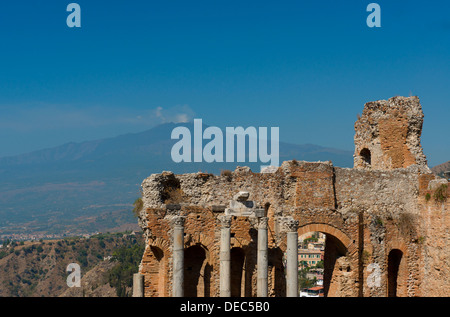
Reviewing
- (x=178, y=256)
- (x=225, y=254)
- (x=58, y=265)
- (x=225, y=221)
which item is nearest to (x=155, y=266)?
(x=178, y=256)

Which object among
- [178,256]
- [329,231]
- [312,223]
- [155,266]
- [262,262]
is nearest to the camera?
[178,256]

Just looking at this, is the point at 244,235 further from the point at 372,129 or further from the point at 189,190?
the point at 372,129

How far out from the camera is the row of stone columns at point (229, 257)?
22.3 m

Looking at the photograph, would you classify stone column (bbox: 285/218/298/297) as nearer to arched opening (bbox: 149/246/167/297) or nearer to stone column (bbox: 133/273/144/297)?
arched opening (bbox: 149/246/167/297)

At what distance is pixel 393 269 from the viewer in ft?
92.8

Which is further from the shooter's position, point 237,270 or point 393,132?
point 393,132

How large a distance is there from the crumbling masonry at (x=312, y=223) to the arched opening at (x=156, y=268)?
0.04 m

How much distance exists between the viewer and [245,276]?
2452 centimetres

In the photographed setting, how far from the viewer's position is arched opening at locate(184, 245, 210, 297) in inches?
970

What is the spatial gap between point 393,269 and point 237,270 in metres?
7.60

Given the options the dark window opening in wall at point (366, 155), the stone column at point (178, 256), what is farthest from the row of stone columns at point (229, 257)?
the dark window opening in wall at point (366, 155)

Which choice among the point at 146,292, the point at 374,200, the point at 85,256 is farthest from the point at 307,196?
the point at 85,256

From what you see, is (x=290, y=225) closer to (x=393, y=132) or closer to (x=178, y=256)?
(x=178, y=256)

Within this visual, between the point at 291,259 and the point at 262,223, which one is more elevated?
the point at 262,223
